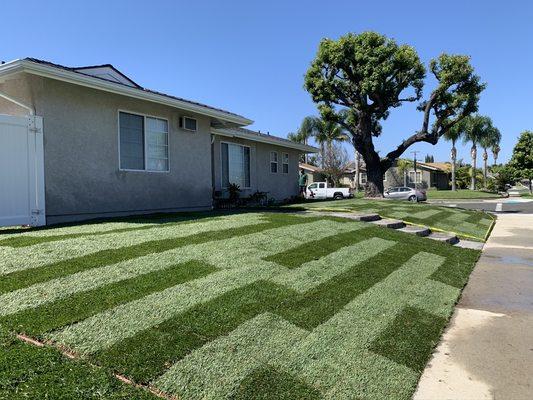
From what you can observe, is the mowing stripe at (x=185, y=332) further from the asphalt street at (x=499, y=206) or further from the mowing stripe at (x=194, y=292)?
the asphalt street at (x=499, y=206)

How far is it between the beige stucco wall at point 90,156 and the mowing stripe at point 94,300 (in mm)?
4980

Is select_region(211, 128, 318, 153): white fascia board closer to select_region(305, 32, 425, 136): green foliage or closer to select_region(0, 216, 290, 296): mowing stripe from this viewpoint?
select_region(305, 32, 425, 136): green foliage

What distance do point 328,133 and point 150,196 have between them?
43.0 m

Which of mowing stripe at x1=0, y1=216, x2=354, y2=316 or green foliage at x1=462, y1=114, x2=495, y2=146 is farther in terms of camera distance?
green foliage at x1=462, y1=114, x2=495, y2=146

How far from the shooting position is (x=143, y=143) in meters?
10.9

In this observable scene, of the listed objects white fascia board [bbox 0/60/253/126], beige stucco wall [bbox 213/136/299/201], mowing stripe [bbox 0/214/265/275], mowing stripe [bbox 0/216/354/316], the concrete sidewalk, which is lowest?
the concrete sidewalk

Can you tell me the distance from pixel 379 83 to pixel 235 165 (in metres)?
11.2

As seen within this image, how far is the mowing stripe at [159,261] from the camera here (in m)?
3.87

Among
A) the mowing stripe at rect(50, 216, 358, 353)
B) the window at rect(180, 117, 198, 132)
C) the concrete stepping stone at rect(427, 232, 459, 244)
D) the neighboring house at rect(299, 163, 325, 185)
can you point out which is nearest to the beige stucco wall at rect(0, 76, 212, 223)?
the window at rect(180, 117, 198, 132)

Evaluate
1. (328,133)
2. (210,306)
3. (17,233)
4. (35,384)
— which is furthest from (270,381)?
(328,133)

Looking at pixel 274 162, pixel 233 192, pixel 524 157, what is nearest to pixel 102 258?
pixel 233 192

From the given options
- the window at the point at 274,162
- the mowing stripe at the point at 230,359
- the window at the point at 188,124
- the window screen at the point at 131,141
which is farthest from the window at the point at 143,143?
the window at the point at 274,162

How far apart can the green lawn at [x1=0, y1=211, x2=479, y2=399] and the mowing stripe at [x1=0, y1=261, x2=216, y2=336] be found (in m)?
0.02

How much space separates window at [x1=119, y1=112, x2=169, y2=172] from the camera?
10.3m
